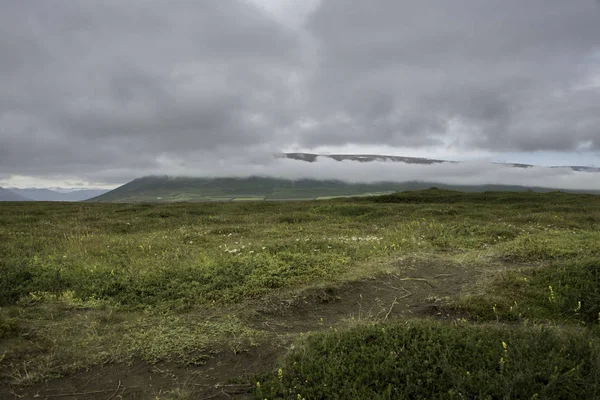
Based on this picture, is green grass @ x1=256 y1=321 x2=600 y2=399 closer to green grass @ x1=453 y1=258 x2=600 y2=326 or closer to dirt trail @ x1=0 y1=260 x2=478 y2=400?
dirt trail @ x1=0 y1=260 x2=478 y2=400

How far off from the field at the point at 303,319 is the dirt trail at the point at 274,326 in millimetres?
32

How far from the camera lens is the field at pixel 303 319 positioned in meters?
5.29

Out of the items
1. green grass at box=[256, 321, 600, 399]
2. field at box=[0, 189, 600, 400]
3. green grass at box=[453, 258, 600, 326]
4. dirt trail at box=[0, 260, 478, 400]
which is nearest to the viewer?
green grass at box=[256, 321, 600, 399]

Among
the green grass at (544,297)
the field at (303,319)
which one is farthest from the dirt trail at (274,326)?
the green grass at (544,297)

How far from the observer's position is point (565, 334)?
6.00 m

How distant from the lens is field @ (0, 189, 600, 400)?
5285 millimetres

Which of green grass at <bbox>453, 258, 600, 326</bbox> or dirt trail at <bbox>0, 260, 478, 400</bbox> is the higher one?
green grass at <bbox>453, 258, 600, 326</bbox>

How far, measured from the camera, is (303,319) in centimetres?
834

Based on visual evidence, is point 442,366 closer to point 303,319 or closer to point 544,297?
point 303,319

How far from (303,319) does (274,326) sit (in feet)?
2.70

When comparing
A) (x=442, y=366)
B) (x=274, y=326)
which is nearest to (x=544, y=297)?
(x=442, y=366)

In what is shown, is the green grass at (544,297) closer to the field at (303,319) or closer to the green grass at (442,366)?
the field at (303,319)

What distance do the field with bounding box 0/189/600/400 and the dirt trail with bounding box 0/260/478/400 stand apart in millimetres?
32

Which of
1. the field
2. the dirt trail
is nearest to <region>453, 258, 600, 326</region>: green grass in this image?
the field
